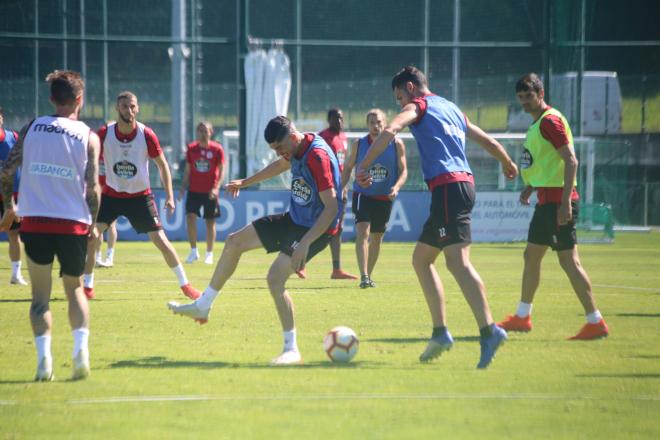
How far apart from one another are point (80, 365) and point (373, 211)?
7.20 meters

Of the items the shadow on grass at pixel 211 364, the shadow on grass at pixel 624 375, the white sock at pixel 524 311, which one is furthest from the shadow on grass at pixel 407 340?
the shadow on grass at pixel 624 375

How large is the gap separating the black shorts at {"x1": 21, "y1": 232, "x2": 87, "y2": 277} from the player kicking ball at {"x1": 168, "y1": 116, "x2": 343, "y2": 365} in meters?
1.44

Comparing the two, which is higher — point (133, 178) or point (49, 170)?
point (49, 170)

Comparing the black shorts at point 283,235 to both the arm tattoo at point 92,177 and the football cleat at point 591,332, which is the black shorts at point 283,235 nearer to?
the arm tattoo at point 92,177

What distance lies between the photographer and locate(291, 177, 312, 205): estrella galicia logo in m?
8.06

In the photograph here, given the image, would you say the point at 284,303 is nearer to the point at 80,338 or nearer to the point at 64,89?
the point at 80,338

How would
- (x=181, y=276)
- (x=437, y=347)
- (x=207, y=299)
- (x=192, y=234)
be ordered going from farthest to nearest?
(x=192, y=234), (x=181, y=276), (x=207, y=299), (x=437, y=347)

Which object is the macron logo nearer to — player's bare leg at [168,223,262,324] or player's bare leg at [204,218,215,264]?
player's bare leg at [168,223,262,324]

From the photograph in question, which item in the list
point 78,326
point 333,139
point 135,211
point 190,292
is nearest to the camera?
point 78,326

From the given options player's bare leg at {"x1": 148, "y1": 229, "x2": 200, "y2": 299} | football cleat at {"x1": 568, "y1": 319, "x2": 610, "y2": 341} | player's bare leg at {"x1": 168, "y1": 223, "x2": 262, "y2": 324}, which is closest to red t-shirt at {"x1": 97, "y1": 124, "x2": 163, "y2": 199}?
player's bare leg at {"x1": 148, "y1": 229, "x2": 200, "y2": 299}

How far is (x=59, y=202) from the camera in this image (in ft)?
23.1

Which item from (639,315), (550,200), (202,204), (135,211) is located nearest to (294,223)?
(550,200)

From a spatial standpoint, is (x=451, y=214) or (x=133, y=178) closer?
(x=451, y=214)

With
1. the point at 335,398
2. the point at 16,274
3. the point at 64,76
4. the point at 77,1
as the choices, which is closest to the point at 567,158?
the point at 335,398
